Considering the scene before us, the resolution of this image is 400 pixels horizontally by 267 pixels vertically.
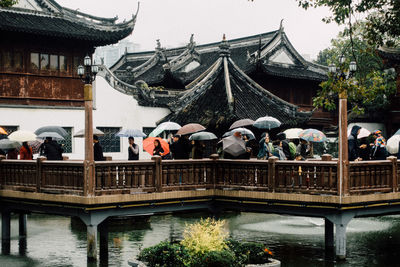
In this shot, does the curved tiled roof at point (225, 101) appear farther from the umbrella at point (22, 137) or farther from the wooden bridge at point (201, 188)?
the wooden bridge at point (201, 188)

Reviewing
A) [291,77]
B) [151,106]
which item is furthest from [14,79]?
[291,77]

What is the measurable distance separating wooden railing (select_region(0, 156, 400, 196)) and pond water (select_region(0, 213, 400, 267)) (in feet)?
5.31

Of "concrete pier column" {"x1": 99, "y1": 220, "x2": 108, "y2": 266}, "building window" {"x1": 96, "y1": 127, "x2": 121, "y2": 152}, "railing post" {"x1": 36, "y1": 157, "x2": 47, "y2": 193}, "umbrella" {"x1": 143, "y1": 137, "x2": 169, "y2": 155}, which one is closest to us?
"railing post" {"x1": 36, "y1": 157, "x2": 47, "y2": 193}

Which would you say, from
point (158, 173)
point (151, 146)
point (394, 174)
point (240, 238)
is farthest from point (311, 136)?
point (158, 173)

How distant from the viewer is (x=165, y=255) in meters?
11.2

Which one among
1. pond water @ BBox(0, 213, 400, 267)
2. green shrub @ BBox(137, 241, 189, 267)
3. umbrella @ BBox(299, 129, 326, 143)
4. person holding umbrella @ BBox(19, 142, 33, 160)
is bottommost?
pond water @ BBox(0, 213, 400, 267)

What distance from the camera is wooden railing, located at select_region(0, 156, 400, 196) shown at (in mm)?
14023

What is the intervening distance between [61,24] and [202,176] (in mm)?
12998

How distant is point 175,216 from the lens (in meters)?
23.8

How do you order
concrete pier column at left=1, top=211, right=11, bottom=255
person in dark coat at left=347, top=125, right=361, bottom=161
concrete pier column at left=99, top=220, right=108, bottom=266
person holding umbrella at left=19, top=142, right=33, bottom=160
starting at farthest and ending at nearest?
person holding umbrella at left=19, top=142, right=33, bottom=160 → concrete pier column at left=1, top=211, right=11, bottom=255 → person in dark coat at left=347, top=125, right=361, bottom=161 → concrete pier column at left=99, top=220, right=108, bottom=266

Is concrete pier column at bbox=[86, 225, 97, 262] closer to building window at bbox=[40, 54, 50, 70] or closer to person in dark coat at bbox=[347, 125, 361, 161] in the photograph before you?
person in dark coat at bbox=[347, 125, 361, 161]

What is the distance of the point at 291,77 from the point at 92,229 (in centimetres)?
2582

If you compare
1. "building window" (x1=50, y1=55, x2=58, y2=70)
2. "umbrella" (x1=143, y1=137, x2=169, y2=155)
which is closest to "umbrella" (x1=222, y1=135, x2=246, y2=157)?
"umbrella" (x1=143, y1=137, x2=169, y2=155)

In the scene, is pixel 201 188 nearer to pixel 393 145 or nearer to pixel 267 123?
pixel 267 123
